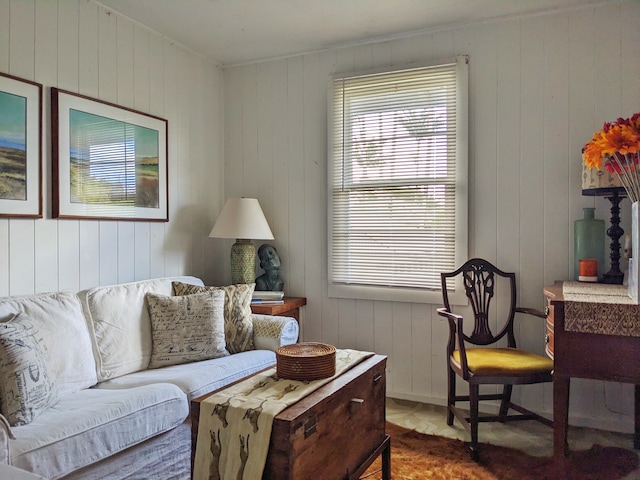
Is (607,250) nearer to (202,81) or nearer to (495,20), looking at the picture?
(495,20)

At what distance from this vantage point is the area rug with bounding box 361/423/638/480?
2.28 meters

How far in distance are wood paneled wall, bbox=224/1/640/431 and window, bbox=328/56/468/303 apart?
10 cm

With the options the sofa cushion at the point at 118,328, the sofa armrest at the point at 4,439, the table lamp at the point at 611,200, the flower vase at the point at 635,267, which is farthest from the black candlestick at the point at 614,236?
the sofa armrest at the point at 4,439

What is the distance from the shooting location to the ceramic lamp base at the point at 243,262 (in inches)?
135

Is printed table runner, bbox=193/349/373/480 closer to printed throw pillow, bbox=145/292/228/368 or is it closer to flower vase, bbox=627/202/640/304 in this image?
printed throw pillow, bbox=145/292/228/368

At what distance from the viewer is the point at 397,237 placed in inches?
129

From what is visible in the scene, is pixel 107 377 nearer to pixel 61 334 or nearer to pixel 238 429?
pixel 61 334

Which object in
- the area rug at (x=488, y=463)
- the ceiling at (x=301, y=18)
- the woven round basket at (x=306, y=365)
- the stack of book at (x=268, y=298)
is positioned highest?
the ceiling at (x=301, y=18)

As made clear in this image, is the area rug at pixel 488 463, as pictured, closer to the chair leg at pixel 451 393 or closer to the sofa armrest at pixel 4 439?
the chair leg at pixel 451 393

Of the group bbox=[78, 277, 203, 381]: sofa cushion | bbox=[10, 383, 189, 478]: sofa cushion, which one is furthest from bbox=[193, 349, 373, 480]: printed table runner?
bbox=[78, 277, 203, 381]: sofa cushion

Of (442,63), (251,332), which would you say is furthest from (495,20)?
(251,332)

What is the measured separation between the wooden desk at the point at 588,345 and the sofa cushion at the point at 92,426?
1.62 metres

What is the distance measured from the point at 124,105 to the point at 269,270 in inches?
56.9

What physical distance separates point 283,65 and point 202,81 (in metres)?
0.62
